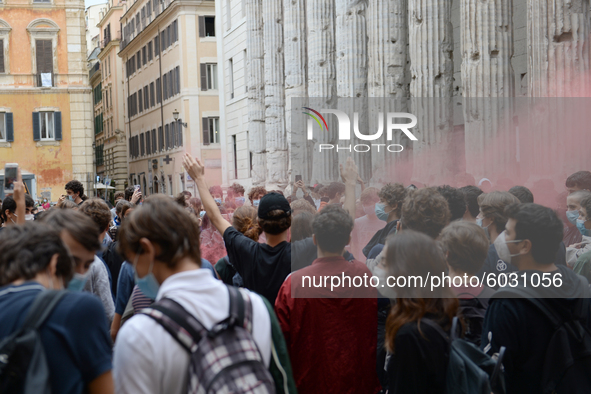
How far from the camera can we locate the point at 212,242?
23.0ft

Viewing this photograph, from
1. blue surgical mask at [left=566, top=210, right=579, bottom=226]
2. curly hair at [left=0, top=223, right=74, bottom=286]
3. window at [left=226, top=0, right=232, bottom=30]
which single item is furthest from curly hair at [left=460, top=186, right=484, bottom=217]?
window at [left=226, top=0, right=232, bottom=30]

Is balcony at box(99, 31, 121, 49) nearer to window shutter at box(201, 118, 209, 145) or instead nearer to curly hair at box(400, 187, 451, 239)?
window shutter at box(201, 118, 209, 145)

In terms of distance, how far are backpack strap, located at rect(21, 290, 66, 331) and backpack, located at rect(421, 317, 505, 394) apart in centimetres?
167

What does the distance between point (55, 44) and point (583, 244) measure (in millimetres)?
37729

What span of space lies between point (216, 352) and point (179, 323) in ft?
0.54

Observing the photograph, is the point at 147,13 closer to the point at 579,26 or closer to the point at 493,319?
the point at 579,26

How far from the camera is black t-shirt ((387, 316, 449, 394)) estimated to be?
3.14 meters

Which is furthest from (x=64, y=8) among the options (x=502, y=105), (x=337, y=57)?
(x=502, y=105)

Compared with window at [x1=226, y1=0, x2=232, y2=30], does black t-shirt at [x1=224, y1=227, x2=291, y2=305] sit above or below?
below

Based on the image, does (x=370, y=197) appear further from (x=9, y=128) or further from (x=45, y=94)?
(x=45, y=94)

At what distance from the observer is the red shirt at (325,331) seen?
13.7ft

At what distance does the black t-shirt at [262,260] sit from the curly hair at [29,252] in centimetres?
209

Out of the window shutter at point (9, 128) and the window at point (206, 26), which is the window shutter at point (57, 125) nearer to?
the window shutter at point (9, 128)

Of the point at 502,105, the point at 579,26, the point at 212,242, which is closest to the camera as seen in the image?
the point at 212,242
